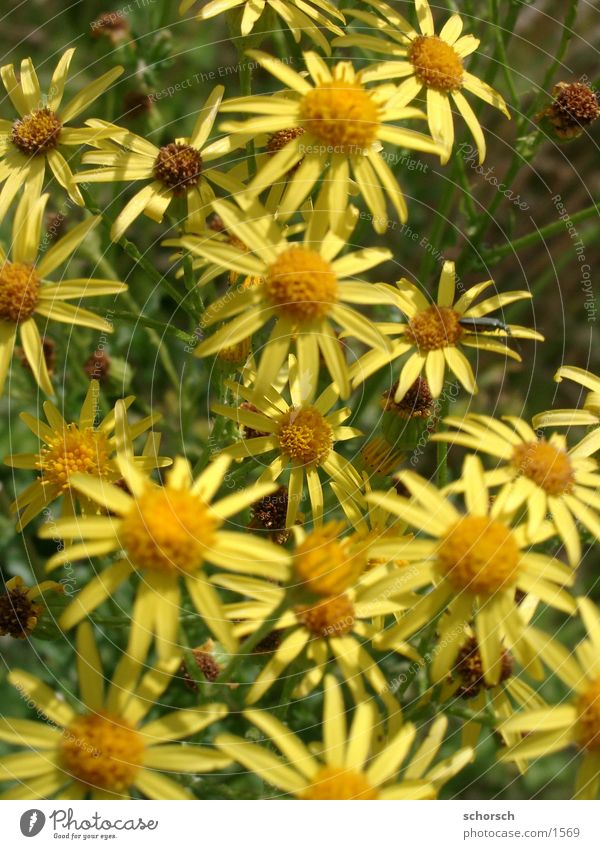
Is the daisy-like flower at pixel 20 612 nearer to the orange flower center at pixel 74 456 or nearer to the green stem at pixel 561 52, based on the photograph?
the orange flower center at pixel 74 456

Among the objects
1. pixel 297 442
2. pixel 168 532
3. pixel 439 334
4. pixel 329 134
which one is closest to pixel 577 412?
pixel 439 334

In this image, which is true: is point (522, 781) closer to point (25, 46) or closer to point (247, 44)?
point (247, 44)

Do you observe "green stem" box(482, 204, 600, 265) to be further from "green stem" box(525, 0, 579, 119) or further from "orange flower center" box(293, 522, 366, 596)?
"orange flower center" box(293, 522, 366, 596)

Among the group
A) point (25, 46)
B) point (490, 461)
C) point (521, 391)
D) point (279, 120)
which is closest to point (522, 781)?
point (490, 461)

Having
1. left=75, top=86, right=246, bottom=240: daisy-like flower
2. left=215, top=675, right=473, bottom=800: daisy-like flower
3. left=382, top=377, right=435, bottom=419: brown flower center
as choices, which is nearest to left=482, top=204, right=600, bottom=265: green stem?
left=382, top=377, right=435, bottom=419: brown flower center

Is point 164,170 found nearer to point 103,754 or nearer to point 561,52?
point 561,52

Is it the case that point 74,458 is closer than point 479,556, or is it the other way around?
point 479,556
